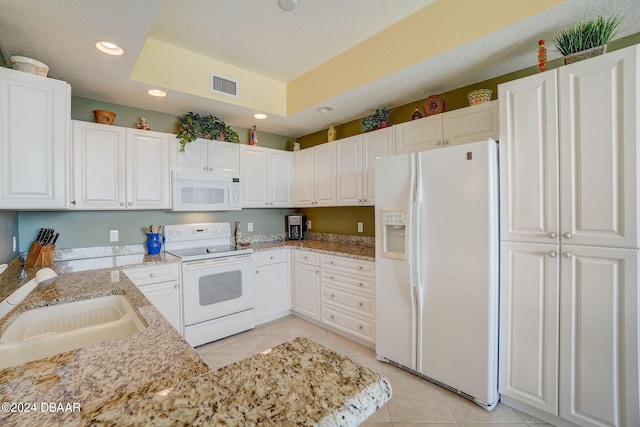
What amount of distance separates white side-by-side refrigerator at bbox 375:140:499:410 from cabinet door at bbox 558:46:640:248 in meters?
0.38

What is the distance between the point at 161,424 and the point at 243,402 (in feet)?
0.42

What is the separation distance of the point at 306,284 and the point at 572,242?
243 centimetres

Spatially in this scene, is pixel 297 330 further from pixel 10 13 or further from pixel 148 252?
pixel 10 13

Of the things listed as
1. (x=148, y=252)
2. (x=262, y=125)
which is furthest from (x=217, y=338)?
(x=262, y=125)

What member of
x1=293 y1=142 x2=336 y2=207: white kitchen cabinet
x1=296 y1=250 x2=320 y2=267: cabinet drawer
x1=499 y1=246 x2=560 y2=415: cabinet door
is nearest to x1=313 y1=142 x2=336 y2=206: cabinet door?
x1=293 y1=142 x2=336 y2=207: white kitchen cabinet

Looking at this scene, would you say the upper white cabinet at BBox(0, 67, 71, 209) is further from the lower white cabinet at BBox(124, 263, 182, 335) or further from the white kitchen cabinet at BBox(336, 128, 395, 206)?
the white kitchen cabinet at BBox(336, 128, 395, 206)

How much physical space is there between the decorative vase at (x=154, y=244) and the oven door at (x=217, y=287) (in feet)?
1.55

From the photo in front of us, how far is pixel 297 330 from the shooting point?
3176mm

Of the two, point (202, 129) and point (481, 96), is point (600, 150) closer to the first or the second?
point (481, 96)

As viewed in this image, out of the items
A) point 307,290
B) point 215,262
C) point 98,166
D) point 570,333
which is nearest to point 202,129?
point 98,166

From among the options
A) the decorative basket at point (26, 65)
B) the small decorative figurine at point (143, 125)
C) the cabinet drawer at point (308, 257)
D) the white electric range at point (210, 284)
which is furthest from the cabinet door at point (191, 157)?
the cabinet drawer at point (308, 257)

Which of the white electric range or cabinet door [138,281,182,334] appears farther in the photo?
the white electric range

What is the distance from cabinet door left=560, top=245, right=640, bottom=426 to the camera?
148 cm

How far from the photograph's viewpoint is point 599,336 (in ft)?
5.09
